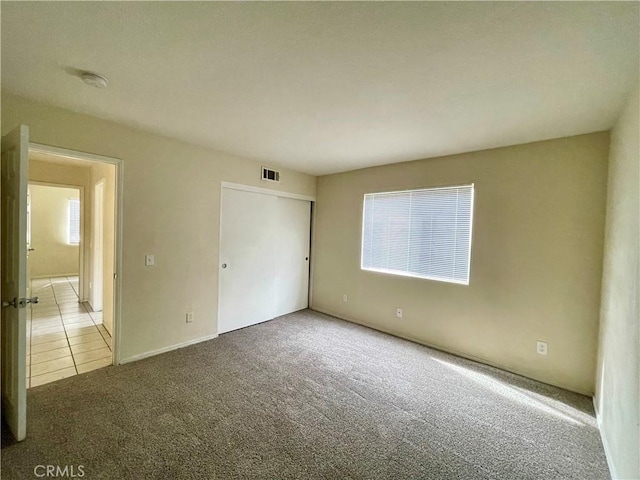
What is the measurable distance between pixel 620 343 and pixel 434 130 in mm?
2017

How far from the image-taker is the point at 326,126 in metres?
2.49

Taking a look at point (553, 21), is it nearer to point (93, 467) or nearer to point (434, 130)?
point (434, 130)

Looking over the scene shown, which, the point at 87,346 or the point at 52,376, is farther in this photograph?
the point at 87,346

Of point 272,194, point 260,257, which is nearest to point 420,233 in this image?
point 272,194

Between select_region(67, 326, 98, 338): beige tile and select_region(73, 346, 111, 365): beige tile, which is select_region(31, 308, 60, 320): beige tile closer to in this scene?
select_region(67, 326, 98, 338): beige tile

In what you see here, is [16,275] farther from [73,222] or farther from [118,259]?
[73,222]

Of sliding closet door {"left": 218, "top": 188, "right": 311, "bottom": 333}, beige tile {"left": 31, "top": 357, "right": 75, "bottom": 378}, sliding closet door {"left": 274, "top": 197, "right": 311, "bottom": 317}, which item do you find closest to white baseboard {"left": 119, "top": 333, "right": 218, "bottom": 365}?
sliding closet door {"left": 218, "top": 188, "right": 311, "bottom": 333}

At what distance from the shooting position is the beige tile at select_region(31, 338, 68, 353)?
9.70 ft

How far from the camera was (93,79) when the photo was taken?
177cm

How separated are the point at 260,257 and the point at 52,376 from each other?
95.3 inches

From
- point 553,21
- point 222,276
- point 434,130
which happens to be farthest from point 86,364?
point 553,21

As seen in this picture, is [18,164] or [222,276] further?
[222,276]

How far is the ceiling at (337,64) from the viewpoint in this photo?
1.21 m

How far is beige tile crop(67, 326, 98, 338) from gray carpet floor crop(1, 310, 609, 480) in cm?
134
